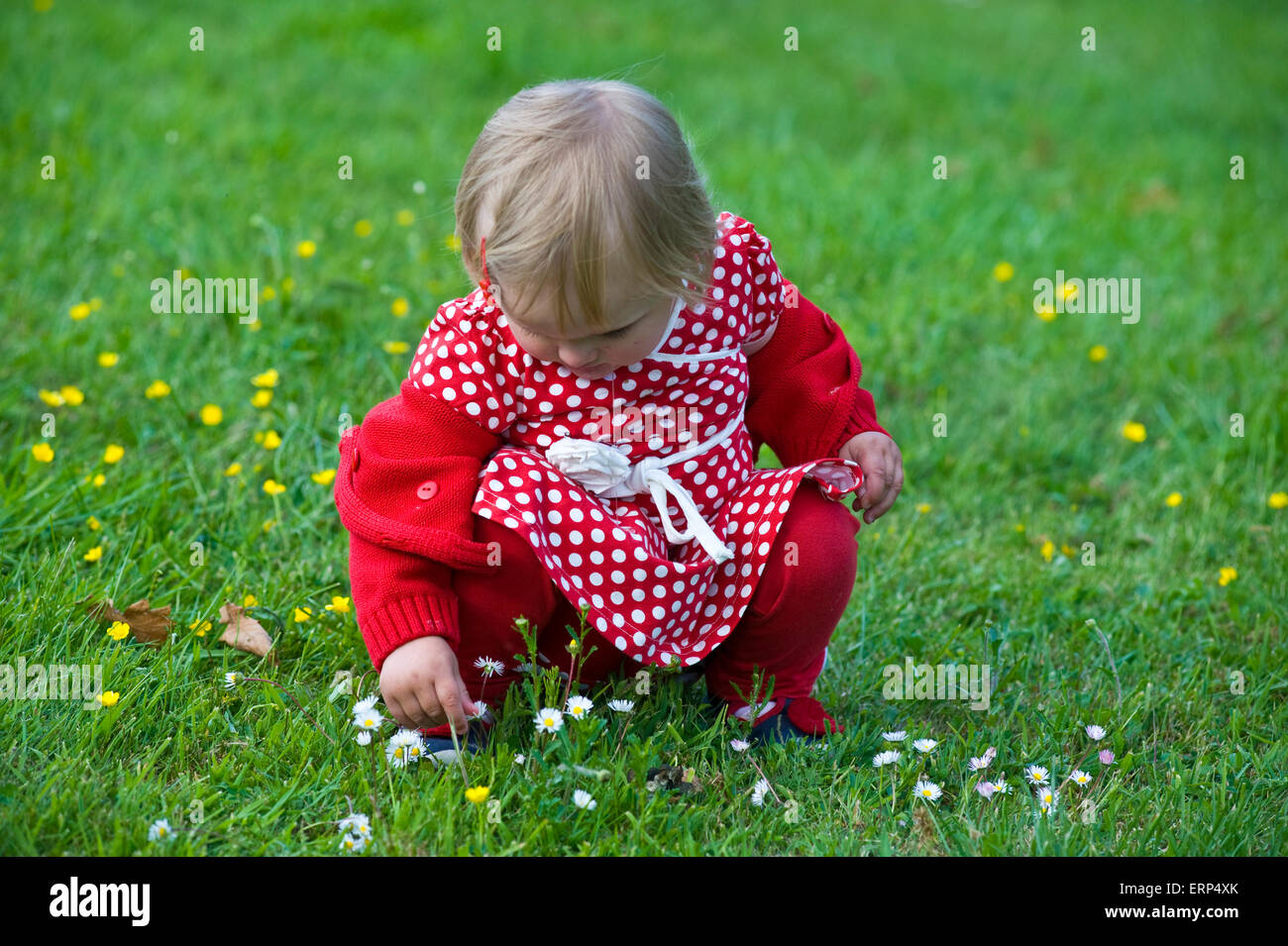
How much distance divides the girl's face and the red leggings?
0.30 metres

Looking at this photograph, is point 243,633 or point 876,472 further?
point 243,633

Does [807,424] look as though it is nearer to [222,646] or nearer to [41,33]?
[222,646]

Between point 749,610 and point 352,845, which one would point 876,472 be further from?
point 352,845

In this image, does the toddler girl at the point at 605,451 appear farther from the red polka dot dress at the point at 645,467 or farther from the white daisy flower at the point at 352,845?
the white daisy flower at the point at 352,845

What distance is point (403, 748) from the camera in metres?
2.00

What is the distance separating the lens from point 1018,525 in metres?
3.07

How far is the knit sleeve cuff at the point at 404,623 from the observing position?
6.40 feet

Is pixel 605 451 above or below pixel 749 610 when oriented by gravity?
above

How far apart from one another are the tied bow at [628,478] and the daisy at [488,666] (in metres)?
0.33

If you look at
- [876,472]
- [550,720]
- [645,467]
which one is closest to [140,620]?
[550,720]

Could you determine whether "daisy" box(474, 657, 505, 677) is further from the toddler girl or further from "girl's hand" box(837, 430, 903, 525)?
"girl's hand" box(837, 430, 903, 525)

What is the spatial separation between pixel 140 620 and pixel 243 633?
0.64 ft

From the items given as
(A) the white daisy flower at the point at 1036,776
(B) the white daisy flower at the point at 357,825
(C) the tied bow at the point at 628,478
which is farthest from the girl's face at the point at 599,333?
(A) the white daisy flower at the point at 1036,776

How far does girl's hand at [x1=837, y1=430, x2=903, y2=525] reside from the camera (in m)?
2.23
